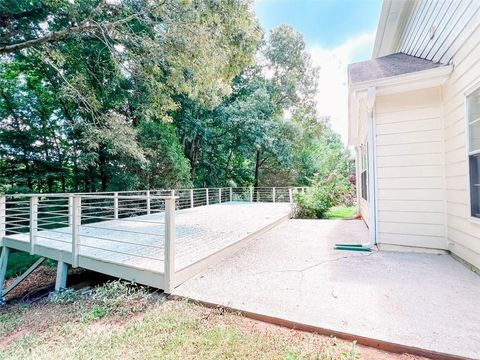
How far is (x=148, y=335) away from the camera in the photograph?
2191 millimetres

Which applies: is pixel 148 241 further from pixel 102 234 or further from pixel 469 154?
pixel 469 154

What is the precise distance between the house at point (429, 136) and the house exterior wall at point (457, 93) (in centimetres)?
1

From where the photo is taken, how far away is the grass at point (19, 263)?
21.6 ft

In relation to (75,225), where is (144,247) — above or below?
below

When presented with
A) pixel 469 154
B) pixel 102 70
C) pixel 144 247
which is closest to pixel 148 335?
pixel 144 247

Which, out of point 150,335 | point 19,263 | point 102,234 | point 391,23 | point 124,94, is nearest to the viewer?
point 150,335

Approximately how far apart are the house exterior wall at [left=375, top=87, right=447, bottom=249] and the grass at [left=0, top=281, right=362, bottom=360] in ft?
9.55

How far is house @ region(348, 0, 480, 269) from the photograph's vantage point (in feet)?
10.3

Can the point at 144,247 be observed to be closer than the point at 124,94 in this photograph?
Yes

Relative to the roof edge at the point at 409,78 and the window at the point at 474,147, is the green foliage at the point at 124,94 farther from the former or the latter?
the window at the point at 474,147

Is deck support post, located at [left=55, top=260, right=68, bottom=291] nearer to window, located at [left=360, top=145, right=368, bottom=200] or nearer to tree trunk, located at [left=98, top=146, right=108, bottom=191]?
tree trunk, located at [left=98, top=146, right=108, bottom=191]

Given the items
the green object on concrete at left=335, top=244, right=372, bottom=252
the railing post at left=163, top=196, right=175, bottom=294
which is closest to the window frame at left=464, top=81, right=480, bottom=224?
the green object on concrete at left=335, top=244, right=372, bottom=252

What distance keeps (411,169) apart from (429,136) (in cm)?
57

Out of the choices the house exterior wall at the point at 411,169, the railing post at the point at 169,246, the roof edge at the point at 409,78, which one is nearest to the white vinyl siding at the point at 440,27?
the roof edge at the point at 409,78
